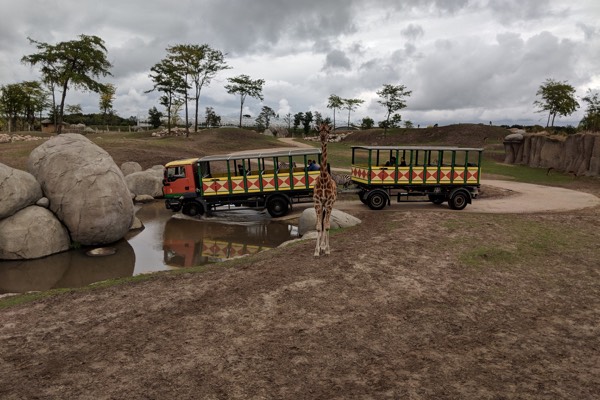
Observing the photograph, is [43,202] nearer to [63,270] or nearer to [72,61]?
[63,270]

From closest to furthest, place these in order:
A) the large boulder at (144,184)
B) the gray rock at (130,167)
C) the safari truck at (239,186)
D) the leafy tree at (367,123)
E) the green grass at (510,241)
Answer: the green grass at (510,241)
the safari truck at (239,186)
the large boulder at (144,184)
the gray rock at (130,167)
the leafy tree at (367,123)

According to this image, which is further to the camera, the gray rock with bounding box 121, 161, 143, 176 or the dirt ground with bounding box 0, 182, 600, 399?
the gray rock with bounding box 121, 161, 143, 176

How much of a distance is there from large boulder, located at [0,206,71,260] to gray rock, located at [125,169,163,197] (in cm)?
923

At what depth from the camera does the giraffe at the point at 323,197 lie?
1011 cm

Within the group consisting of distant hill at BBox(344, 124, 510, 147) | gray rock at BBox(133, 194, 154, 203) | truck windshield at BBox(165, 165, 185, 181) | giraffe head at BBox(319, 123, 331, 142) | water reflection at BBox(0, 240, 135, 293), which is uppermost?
distant hill at BBox(344, 124, 510, 147)

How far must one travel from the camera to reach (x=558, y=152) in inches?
1137

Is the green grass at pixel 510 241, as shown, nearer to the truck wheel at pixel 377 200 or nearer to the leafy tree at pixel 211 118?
the truck wheel at pixel 377 200

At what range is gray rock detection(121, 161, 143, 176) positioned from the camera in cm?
2590

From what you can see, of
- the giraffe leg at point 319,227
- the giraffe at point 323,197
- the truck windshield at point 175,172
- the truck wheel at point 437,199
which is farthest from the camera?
the truck wheel at point 437,199

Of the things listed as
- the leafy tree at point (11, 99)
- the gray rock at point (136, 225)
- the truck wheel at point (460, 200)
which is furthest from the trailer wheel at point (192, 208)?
the leafy tree at point (11, 99)

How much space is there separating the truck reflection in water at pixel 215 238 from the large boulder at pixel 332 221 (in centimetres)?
78

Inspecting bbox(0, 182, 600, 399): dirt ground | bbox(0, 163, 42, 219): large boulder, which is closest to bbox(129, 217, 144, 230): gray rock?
bbox(0, 163, 42, 219): large boulder

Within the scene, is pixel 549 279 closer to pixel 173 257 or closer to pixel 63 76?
pixel 173 257

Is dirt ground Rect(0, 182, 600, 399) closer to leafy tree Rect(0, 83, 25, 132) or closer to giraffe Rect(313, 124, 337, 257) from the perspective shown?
giraffe Rect(313, 124, 337, 257)
